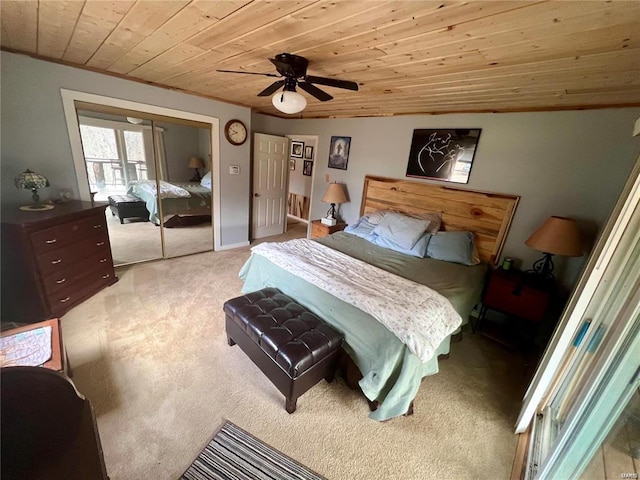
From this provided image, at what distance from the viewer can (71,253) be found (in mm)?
2365

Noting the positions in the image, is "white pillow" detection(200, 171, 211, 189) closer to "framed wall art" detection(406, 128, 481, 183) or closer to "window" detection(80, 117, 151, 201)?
"window" detection(80, 117, 151, 201)

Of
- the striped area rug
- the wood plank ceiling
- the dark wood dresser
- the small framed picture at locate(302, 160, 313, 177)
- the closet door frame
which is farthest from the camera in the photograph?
the small framed picture at locate(302, 160, 313, 177)

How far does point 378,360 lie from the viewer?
5.11 feet

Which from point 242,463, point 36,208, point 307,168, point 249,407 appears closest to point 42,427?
point 242,463

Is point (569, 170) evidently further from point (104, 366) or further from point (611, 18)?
point (104, 366)

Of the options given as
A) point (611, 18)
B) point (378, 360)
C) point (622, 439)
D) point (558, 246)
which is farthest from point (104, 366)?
point (558, 246)

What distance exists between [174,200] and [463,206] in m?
3.74

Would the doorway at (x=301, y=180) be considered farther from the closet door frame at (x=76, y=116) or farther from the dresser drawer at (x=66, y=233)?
the dresser drawer at (x=66, y=233)

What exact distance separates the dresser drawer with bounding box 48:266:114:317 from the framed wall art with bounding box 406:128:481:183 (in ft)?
12.4

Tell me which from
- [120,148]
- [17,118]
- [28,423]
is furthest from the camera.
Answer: [120,148]

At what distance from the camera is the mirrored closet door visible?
2818mm

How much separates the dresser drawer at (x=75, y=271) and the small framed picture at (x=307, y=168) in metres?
4.02

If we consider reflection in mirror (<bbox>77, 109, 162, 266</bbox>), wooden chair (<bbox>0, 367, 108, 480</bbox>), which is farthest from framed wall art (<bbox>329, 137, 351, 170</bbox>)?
wooden chair (<bbox>0, 367, 108, 480</bbox>)

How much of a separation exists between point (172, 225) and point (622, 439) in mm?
4351
